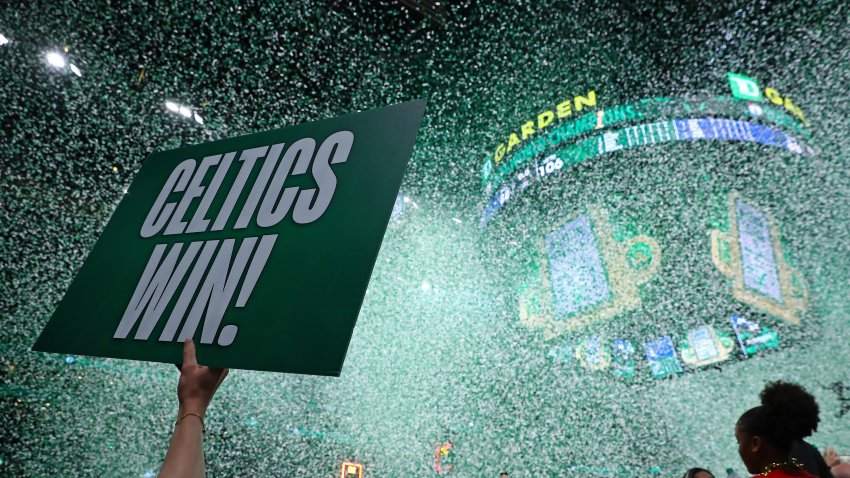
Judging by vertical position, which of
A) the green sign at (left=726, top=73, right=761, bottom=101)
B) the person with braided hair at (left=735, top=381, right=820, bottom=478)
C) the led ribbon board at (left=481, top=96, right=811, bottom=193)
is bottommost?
the person with braided hair at (left=735, top=381, right=820, bottom=478)

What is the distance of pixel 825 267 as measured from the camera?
10.3 metres

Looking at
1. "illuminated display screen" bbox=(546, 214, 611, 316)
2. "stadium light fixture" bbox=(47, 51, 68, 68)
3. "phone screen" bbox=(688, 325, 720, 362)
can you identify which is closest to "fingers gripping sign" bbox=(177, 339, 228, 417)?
"stadium light fixture" bbox=(47, 51, 68, 68)

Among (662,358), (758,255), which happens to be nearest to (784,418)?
(758,255)

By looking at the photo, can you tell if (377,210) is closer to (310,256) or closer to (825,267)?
(310,256)

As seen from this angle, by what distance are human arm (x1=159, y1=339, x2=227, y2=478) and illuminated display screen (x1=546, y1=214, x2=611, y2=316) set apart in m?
11.3

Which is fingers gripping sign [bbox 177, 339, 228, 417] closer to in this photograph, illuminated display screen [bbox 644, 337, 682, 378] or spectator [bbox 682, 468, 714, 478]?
spectator [bbox 682, 468, 714, 478]

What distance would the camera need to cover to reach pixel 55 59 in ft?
16.5

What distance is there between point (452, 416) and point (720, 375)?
8553mm

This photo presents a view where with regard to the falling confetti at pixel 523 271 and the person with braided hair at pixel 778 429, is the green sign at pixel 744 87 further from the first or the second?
the person with braided hair at pixel 778 429

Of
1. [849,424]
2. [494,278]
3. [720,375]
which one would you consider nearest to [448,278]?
[494,278]

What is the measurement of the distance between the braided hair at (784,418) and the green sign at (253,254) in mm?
1559

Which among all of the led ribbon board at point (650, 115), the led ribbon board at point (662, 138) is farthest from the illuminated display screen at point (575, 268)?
the led ribbon board at point (650, 115)

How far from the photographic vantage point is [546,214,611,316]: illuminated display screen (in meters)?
11.0

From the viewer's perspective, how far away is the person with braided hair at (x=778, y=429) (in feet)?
4.76
